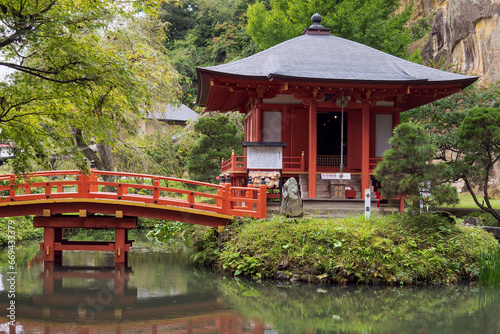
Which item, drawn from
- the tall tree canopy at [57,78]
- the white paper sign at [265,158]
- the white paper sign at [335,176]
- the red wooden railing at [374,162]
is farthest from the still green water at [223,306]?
the red wooden railing at [374,162]

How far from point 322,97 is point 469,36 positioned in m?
15.0

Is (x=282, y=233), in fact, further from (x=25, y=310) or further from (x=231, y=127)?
(x=231, y=127)

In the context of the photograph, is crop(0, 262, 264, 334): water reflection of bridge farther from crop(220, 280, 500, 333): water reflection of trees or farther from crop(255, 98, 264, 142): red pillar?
crop(255, 98, 264, 142): red pillar

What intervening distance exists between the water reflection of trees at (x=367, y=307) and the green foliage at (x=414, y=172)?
6.40ft

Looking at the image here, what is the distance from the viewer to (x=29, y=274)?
1270 cm

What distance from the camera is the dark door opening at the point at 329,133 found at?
1770 cm

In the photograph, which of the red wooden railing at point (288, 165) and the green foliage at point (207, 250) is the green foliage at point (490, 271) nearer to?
the red wooden railing at point (288, 165)

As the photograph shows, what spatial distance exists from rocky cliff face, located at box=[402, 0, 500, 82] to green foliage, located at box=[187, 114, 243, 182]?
11172 millimetres

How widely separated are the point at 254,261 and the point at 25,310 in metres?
4.74

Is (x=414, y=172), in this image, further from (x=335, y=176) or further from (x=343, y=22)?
(x=343, y=22)

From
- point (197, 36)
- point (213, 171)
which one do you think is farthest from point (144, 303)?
point (197, 36)

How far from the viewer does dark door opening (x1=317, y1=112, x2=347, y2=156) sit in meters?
17.7

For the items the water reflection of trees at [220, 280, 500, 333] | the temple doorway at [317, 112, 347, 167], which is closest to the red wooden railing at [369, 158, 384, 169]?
the temple doorway at [317, 112, 347, 167]

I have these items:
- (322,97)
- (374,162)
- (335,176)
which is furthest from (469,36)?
(335,176)
